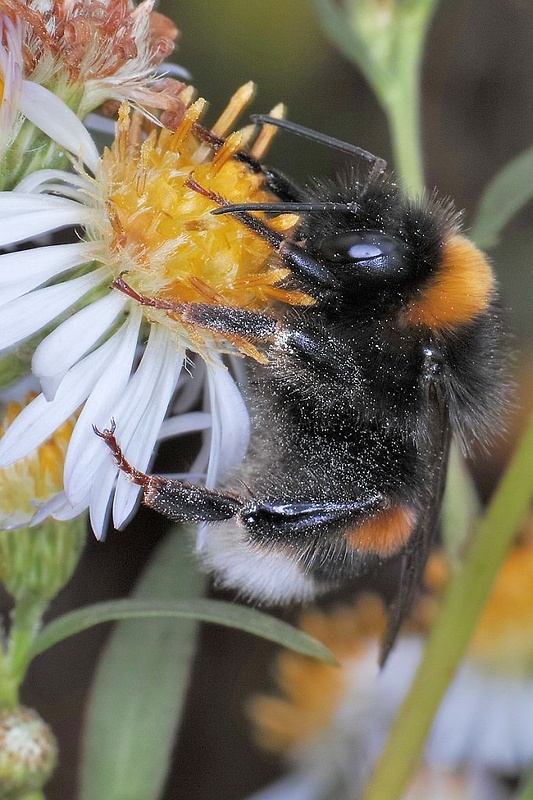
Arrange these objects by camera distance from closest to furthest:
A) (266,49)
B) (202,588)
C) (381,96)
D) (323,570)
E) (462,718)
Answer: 1. (323,570)
2. (202,588)
3. (381,96)
4. (462,718)
5. (266,49)

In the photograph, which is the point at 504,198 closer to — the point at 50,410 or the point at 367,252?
the point at 367,252

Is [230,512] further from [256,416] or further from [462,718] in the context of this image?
[462,718]

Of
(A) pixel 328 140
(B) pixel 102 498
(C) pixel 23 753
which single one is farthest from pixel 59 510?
(A) pixel 328 140

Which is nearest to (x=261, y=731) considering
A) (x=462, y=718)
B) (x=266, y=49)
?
(x=462, y=718)

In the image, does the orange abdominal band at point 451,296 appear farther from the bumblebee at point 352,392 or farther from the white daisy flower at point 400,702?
the white daisy flower at point 400,702

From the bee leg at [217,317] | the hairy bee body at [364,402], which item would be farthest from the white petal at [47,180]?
the hairy bee body at [364,402]

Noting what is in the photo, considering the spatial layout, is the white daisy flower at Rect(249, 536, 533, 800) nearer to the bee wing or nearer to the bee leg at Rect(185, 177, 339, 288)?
the bee wing
